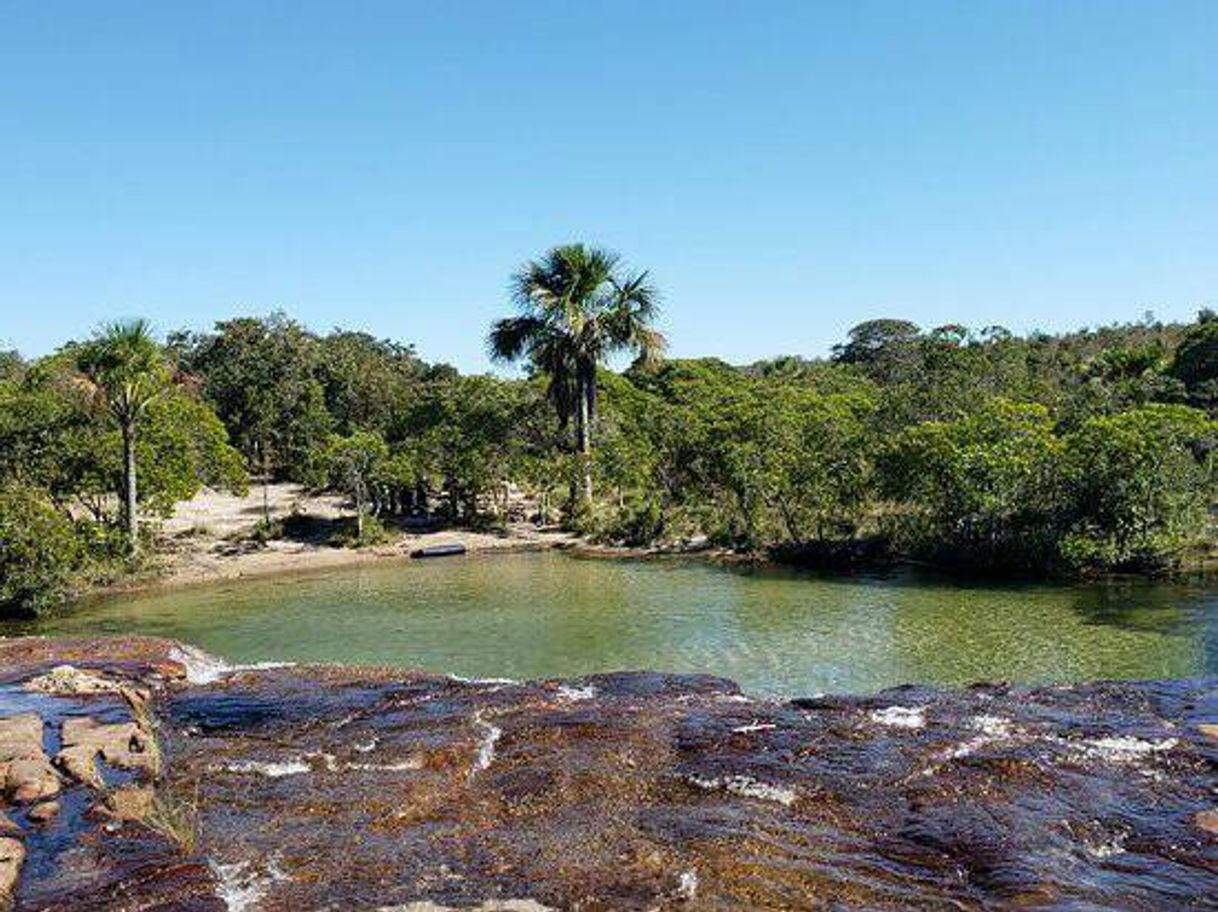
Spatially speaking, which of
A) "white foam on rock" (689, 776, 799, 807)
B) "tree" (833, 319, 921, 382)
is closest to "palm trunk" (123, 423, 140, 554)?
"white foam on rock" (689, 776, 799, 807)

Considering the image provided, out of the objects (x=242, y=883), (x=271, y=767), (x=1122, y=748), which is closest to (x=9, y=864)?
(x=242, y=883)

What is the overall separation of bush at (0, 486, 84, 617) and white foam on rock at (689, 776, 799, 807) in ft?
71.9

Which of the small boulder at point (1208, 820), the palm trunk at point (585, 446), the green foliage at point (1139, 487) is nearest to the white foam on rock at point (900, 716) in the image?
the small boulder at point (1208, 820)

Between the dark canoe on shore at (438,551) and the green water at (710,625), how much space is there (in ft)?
18.4

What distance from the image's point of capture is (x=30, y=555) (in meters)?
26.8

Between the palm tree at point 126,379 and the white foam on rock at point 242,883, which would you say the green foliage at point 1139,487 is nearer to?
the white foam on rock at point 242,883

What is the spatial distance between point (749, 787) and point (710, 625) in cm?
1278

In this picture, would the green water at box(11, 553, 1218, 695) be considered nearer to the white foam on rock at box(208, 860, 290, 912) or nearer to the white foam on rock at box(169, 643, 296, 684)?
the white foam on rock at box(169, 643, 296, 684)

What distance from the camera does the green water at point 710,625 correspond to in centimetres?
1941

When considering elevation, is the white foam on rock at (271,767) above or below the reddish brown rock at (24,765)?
below

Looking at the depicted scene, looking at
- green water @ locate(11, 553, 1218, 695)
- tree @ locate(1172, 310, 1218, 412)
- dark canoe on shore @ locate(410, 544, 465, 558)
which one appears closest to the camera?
green water @ locate(11, 553, 1218, 695)

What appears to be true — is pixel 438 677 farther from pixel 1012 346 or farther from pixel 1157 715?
Answer: pixel 1012 346

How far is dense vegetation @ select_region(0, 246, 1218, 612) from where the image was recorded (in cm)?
2766

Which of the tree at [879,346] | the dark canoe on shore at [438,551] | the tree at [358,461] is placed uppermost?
the tree at [879,346]
